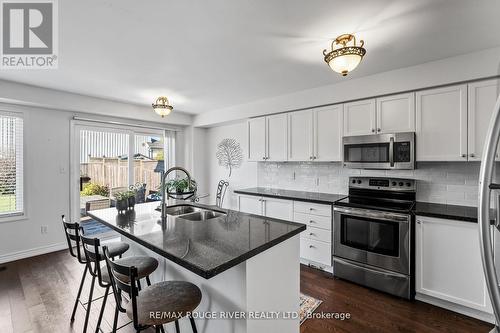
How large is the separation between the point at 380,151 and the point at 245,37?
2037mm

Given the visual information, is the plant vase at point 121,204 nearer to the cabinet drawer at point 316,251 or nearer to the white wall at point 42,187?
the cabinet drawer at point 316,251

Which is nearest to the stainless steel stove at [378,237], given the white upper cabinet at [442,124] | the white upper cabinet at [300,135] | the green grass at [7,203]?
the white upper cabinet at [442,124]

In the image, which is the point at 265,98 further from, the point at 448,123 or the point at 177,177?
the point at 177,177

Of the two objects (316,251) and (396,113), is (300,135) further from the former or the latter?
(316,251)

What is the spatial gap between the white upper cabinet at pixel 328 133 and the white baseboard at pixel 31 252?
4.35 metres

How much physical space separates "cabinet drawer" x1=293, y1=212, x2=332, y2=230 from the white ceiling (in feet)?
5.93

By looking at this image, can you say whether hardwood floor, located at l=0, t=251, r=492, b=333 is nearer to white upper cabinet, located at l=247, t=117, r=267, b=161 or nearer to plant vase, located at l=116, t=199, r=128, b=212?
plant vase, located at l=116, t=199, r=128, b=212

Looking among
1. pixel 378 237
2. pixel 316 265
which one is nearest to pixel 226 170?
pixel 316 265

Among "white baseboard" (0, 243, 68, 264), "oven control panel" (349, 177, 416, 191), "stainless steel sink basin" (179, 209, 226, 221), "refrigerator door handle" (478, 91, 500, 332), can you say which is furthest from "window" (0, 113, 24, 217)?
"refrigerator door handle" (478, 91, 500, 332)

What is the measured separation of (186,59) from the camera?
246 centimetres

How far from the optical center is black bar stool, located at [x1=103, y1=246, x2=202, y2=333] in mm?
1119

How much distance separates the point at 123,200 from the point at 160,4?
5.69 feet

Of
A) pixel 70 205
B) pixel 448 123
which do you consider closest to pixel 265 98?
pixel 448 123

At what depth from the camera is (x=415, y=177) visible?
2865 millimetres
